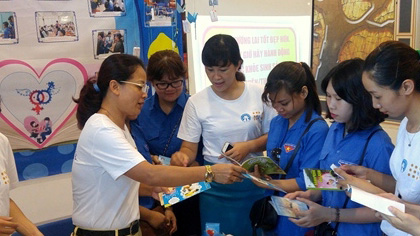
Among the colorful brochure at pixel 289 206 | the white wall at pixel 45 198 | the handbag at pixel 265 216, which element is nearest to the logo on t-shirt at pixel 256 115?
the handbag at pixel 265 216

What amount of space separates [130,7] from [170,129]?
962mm

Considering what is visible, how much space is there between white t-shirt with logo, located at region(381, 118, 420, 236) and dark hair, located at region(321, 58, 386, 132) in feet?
0.42

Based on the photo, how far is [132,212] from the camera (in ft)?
5.51

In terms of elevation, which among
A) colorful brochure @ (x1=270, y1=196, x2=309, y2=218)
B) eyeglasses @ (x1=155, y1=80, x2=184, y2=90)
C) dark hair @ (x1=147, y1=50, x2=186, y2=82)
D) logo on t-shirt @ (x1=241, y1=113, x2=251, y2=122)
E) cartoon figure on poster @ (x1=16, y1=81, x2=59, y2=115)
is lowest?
colorful brochure @ (x1=270, y1=196, x2=309, y2=218)

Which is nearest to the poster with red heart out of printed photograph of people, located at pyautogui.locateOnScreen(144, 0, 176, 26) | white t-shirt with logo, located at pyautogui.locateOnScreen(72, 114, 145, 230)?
printed photograph of people, located at pyautogui.locateOnScreen(144, 0, 176, 26)

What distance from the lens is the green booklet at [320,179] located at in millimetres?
1443

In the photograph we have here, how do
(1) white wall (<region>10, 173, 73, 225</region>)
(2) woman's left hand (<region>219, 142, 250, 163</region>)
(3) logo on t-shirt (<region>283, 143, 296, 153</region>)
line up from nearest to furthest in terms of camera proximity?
(3) logo on t-shirt (<region>283, 143, 296, 153</region>) → (2) woman's left hand (<region>219, 142, 250, 163</region>) → (1) white wall (<region>10, 173, 73, 225</region>)

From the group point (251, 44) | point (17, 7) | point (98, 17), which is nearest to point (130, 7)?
point (98, 17)

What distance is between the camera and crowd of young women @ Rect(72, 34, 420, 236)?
1.35 metres

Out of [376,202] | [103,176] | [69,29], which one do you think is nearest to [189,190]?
[103,176]

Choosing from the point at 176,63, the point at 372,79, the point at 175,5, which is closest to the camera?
the point at 372,79

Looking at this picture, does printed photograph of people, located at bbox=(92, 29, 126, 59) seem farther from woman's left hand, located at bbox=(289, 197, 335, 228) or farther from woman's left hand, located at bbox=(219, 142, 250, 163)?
woman's left hand, located at bbox=(289, 197, 335, 228)

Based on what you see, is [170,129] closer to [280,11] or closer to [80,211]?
[80,211]

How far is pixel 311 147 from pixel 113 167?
33.4 inches
